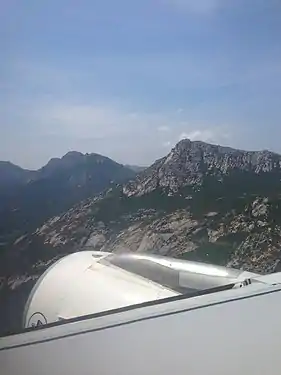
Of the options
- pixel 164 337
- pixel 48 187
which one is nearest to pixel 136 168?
pixel 48 187

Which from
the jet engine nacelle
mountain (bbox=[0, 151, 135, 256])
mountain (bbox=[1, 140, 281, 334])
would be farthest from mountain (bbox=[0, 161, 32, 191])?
the jet engine nacelle

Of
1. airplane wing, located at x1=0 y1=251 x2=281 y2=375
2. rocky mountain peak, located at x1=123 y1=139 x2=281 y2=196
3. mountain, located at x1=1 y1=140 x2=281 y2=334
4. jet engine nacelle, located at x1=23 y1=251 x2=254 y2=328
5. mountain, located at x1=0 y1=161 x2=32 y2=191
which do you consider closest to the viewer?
airplane wing, located at x1=0 y1=251 x2=281 y2=375

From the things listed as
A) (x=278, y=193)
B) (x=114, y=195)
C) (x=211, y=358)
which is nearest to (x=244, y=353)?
(x=211, y=358)

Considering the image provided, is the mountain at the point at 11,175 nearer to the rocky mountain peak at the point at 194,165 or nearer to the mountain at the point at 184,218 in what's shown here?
the mountain at the point at 184,218

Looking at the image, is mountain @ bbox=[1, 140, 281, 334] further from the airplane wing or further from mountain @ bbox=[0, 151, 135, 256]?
the airplane wing

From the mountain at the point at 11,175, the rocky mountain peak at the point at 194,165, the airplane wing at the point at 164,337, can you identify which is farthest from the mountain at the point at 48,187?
the airplane wing at the point at 164,337

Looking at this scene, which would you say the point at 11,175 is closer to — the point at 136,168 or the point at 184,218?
the point at 136,168
